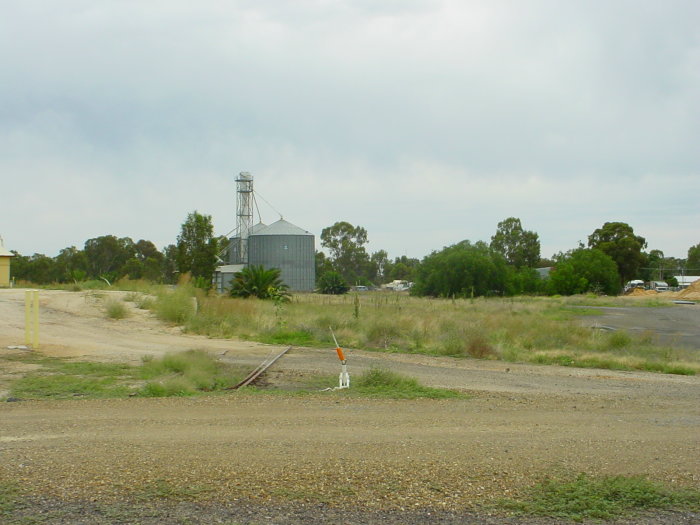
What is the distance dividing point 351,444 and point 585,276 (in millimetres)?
85278

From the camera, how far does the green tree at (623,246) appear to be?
330 ft

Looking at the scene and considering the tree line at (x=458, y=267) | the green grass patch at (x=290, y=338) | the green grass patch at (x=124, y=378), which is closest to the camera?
the green grass patch at (x=124, y=378)

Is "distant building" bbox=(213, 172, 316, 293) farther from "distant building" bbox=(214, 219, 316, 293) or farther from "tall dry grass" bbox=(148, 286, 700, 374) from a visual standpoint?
"tall dry grass" bbox=(148, 286, 700, 374)

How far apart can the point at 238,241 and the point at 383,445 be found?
66.9 meters

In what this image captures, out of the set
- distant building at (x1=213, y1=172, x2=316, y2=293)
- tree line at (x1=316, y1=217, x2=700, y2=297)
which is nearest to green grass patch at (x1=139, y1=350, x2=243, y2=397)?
distant building at (x1=213, y1=172, x2=316, y2=293)

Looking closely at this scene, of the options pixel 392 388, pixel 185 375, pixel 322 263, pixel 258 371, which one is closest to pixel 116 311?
pixel 258 371

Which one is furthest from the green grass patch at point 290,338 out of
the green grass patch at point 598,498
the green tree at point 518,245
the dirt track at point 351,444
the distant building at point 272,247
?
the green tree at point 518,245

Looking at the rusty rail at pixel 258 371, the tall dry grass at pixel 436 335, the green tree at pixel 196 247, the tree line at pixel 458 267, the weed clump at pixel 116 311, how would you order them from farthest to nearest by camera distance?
the tree line at pixel 458 267 < the green tree at pixel 196 247 < the weed clump at pixel 116 311 < the tall dry grass at pixel 436 335 < the rusty rail at pixel 258 371

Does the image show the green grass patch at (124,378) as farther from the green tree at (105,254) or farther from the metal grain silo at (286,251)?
the green tree at (105,254)

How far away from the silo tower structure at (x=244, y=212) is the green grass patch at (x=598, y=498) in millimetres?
65680

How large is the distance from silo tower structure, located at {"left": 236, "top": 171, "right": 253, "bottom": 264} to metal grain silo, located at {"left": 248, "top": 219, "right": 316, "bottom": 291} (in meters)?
1.26

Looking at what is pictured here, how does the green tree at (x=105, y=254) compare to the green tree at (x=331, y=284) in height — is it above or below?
above

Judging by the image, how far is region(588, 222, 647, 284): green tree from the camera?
3964 inches

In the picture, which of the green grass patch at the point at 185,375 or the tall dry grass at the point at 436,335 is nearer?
the green grass patch at the point at 185,375
